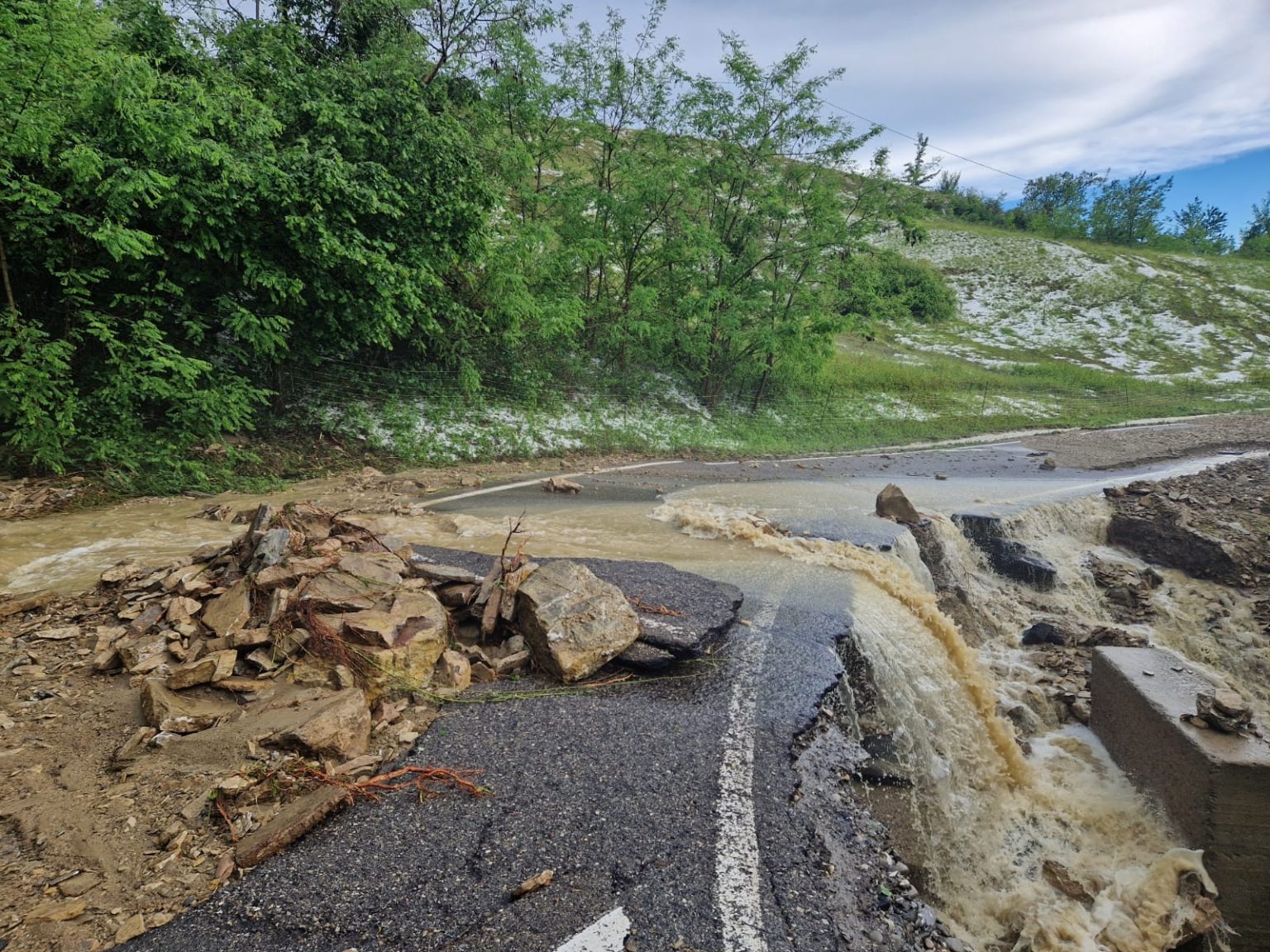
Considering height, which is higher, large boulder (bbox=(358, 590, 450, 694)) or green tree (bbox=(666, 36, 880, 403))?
green tree (bbox=(666, 36, 880, 403))

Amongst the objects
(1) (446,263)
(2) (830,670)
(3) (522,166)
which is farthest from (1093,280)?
(2) (830,670)

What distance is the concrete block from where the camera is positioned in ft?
13.1

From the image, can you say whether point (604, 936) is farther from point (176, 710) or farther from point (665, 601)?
point (665, 601)

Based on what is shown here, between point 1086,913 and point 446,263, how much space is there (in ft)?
40.8

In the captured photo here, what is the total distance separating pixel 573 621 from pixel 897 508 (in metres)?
6.38

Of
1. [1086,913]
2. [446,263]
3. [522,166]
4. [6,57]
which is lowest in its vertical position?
[1086,913]

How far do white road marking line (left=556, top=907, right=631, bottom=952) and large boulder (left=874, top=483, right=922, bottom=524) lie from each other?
7731 mm

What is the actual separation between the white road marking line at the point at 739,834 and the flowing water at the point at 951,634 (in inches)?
52.5

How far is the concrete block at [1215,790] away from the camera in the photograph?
3.98 m

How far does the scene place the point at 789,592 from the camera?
18.8ft

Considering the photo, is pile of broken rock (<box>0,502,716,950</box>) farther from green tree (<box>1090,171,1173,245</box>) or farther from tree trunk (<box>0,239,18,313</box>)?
green tree (<box>1090,171,1173,245</box>)

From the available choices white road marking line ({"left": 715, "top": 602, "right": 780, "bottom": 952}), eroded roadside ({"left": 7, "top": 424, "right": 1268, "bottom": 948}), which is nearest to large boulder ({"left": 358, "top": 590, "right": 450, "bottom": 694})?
eroded roadside ({"left": 7, "top": 424, "right": 1268, "bottom": 948})

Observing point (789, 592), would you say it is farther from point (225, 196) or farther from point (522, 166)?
point (522, 166)

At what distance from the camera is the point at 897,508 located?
29.2ft
